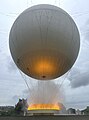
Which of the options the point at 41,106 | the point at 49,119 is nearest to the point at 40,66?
the point at 41,106

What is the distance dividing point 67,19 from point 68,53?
6.22 feet

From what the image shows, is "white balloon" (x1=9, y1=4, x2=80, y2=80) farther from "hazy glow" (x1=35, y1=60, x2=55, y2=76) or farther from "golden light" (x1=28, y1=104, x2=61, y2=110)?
"golden light" (x1=28, y1=104, x2=61, y2=110)

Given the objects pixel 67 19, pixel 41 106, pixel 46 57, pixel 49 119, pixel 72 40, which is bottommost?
pixel 49 119

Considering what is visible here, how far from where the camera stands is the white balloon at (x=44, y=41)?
12.2 m

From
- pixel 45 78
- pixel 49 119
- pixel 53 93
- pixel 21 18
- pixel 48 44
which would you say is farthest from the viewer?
pixel 53 93

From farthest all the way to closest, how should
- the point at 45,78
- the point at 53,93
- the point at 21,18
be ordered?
the point at 53,93 → the point at 45,78 → the point at 21,18

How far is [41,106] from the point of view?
14055 millimetres

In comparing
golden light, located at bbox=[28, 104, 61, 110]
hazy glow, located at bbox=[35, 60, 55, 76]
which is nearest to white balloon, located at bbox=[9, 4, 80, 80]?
hazy glow, located at bbox=[35, 60, 55, 76]

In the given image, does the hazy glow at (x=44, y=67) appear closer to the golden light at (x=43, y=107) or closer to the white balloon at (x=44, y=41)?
the white balloon at (x=44, y=41)

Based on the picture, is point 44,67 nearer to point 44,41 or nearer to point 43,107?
point 44,41

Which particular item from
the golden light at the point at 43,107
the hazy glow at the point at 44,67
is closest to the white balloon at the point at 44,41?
the hazy glow at the point at 44,67

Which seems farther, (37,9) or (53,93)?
(53,93)

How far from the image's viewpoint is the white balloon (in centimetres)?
1224

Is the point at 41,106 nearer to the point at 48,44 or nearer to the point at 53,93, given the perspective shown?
the point at 53,93
